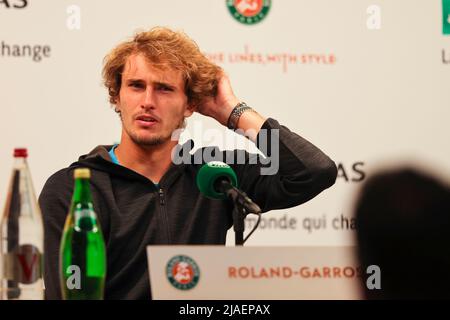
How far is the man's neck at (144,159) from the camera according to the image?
240 cm

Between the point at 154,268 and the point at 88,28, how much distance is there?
1.73m

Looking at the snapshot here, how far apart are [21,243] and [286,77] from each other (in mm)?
1736

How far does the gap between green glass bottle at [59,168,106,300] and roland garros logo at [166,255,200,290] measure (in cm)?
18

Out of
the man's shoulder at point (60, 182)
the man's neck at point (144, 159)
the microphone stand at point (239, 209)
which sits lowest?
the microphone stand at point (239, 209)

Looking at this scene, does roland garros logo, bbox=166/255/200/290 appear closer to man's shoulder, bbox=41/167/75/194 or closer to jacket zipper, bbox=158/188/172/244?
jacket zipper, bbox=158/188/172/244

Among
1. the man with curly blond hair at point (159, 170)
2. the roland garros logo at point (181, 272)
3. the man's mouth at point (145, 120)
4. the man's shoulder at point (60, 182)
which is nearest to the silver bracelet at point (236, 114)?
the man with curly blond hair at point (159, 170)

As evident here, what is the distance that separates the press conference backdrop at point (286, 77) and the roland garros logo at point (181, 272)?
1.45 m

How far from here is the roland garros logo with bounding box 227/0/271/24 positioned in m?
2.98

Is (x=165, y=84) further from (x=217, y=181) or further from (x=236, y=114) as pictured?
(x=217, y=181)

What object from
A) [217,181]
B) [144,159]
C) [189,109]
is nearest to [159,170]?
[144,159]

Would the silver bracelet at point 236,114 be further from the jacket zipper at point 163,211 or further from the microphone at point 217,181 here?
the microphone at point 217,181

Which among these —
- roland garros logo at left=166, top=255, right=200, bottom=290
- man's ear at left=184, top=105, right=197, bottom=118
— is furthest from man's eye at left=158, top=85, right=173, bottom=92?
roland garros logo at left=166, top=255, right=200, bottom=290

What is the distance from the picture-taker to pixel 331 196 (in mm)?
2926

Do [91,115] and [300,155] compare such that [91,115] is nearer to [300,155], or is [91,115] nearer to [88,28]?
[88,28]
